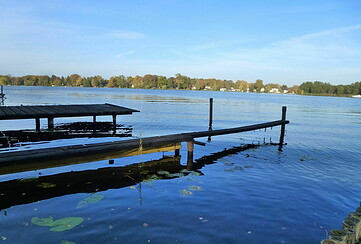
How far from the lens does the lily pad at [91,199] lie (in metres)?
7.17

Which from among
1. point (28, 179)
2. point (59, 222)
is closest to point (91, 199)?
point (59, 222)

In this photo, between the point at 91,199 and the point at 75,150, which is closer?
the point at 91,199

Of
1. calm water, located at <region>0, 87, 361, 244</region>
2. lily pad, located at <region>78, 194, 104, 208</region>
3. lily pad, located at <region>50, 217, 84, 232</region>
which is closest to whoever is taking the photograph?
calm water, located at <region>0, 87, 361, 244</region>

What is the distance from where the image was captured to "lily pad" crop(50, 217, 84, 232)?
5794 mm

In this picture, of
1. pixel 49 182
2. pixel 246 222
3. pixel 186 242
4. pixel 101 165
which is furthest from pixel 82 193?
pixel 246 222

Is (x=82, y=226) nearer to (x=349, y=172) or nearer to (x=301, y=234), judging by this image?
(x=301, y=234)

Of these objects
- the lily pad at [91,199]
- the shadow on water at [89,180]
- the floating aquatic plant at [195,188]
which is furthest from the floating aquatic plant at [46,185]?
the floating aquatic plant at [195,188]

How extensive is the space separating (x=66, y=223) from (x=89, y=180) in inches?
128

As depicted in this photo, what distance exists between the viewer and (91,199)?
7.50 m

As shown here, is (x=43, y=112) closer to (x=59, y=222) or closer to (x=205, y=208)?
(x=59, y=222)

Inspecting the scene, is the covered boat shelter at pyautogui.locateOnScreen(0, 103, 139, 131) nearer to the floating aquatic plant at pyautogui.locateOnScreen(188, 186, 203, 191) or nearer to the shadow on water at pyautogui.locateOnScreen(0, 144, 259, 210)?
the shadow on water at pyautogui.locateOnScreen(0, 144, 259, 210)

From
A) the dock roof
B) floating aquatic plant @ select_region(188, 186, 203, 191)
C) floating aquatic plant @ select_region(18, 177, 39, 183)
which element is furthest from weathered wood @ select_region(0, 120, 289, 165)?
the dock roof

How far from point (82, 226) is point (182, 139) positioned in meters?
6.42

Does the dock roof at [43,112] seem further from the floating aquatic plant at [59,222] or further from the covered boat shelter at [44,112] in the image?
the floating aquatic plant at [59,222]
